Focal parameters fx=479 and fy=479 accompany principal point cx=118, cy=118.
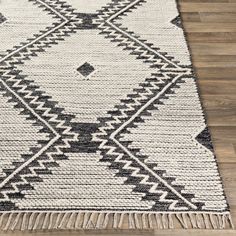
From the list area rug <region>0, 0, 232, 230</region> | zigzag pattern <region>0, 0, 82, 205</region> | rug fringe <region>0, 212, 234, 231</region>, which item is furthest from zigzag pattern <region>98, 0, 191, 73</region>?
rug fringe <region>0, 212, 234, 231</region>

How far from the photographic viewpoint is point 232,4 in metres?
2.40

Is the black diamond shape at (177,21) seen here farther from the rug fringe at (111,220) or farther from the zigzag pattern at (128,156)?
the rug fringe at (111,220)

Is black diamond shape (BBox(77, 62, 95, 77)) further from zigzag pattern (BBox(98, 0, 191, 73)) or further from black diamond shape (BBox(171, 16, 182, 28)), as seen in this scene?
black diamond shape (BBox(171, 16, 182, 28))

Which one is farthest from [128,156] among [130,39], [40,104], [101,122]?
[130,39]

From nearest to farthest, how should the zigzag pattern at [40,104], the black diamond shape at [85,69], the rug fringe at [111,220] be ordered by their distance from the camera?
the rug fringe at [111,220] < the zigzag pattern at [40,104] < the black diamond shape at [85,69]

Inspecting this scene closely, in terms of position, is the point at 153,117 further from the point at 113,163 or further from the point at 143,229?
the point at 143,229

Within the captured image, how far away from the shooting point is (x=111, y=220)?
1.45m

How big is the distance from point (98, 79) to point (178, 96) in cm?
33

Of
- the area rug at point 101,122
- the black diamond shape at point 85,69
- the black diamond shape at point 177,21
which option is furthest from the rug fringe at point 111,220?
the black diamond shape at point 177,21

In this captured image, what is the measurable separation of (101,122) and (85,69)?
319 mm

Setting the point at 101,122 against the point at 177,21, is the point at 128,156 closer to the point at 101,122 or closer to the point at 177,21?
the point at 101,122

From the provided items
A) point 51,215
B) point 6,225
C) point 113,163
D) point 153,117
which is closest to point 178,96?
point 153,117

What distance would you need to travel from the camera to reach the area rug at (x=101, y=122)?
4.86ft

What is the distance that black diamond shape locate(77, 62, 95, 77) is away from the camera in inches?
76.9
